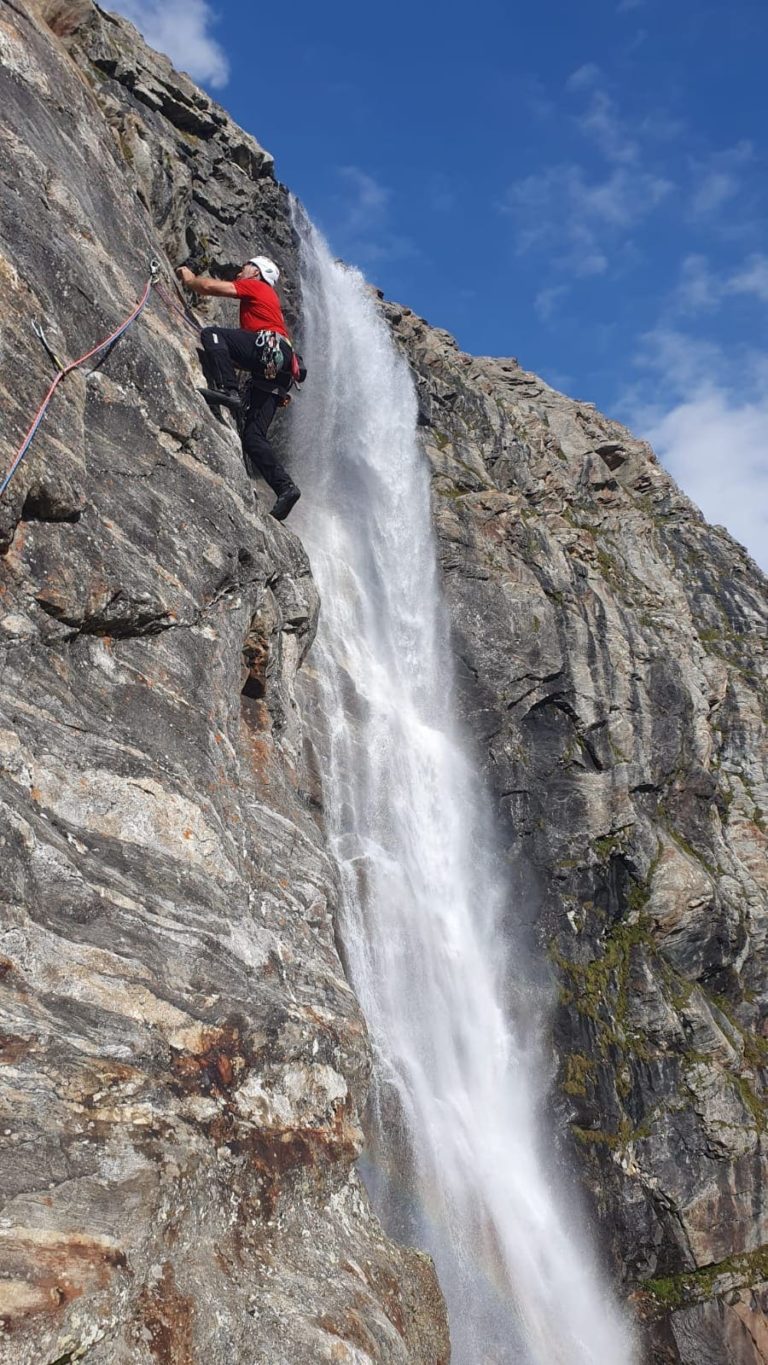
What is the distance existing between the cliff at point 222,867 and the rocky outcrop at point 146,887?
0.03 metres

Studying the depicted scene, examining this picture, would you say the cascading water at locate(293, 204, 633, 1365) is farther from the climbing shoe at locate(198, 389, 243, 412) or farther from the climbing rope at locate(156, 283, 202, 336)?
the climbing rope at locate(156, 283, 202, 336)

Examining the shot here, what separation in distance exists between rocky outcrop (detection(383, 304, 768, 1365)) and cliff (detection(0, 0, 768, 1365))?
0.26 feet

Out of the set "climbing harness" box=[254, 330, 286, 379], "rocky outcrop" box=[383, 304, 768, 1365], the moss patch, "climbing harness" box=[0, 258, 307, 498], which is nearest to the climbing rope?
"climbing harness" box=[0, 258, 307, 498]

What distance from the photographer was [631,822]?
21.1 m

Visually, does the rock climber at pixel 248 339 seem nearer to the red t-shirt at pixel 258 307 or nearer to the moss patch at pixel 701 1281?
the red t-shirt at pixel 258 307

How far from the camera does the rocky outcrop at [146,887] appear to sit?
5227mm

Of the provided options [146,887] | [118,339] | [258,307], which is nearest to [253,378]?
[258,307]

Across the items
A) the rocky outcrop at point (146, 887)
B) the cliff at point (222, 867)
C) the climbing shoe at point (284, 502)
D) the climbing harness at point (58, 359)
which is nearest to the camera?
the rocky outcrop at point (146, 887)

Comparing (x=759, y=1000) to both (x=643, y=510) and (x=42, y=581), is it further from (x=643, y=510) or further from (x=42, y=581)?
(x=42, y=581)

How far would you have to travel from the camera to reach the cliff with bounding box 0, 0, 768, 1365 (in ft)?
18.1

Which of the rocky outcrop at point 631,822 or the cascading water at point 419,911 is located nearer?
the cascading water at point 419,911

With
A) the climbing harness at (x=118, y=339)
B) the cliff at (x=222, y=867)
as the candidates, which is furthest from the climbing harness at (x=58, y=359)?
the cliff at (x=222, y=867)

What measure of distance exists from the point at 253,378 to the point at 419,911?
10038 mm

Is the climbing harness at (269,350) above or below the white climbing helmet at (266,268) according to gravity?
below
